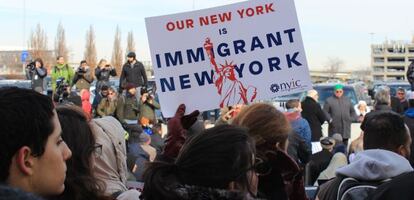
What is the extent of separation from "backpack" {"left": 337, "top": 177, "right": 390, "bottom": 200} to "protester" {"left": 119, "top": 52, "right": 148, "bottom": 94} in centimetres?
1357

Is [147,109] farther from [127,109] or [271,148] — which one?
[271,148]

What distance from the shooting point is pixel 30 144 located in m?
2.13

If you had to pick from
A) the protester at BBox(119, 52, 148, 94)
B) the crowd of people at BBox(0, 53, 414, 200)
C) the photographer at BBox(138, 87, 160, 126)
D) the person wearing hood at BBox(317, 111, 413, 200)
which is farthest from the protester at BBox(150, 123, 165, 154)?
the person wearing hood at BBox(317, 111, 413, 200)

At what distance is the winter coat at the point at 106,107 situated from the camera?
14547mm

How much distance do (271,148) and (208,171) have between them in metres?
1.05

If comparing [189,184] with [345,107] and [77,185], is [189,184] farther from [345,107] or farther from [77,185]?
[345,107]

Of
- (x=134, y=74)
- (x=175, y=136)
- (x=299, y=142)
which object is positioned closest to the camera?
(x=175, y=136)

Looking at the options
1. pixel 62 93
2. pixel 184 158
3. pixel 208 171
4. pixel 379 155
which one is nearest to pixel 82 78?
pixel 62 93

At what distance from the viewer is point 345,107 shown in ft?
45.2

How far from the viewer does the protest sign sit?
200 inches

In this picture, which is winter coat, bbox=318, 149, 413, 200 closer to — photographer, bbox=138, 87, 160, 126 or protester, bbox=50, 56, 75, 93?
photographer, bbox=138, 87, 160, 126

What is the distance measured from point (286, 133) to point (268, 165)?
0.68 feet

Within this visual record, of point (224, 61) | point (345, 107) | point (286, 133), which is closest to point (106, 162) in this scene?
point (286, 133)

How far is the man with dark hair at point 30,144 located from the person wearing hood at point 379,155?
1845mm
